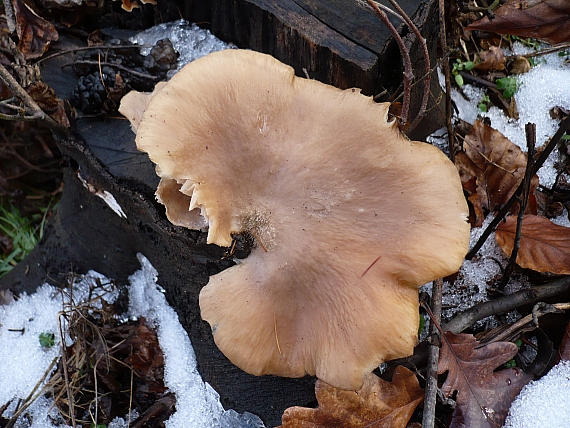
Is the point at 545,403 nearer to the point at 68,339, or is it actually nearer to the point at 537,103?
the point at 537,103

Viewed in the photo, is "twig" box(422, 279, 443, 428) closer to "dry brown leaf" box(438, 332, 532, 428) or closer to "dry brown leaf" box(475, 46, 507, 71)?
"dry brown leaf" box(438, 332, 532, 428)

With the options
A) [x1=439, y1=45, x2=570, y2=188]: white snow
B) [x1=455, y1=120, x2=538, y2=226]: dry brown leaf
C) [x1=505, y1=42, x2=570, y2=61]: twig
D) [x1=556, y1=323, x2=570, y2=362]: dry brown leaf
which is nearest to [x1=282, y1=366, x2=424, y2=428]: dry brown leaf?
[x1=556, y1=323, x2=570, y2=362]: dry brown leaf

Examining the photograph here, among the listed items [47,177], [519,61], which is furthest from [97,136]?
[519,61]

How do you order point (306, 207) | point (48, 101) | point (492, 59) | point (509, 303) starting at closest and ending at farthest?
point (306, 207) < point (509, 303) < point (48, 101) < point (492, 59)

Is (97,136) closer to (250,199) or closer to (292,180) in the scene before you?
(250,199)

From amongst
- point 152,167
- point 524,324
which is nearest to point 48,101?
point 152,167

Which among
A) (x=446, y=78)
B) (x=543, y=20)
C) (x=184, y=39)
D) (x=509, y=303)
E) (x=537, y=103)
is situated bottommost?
(x=509, y=303)
